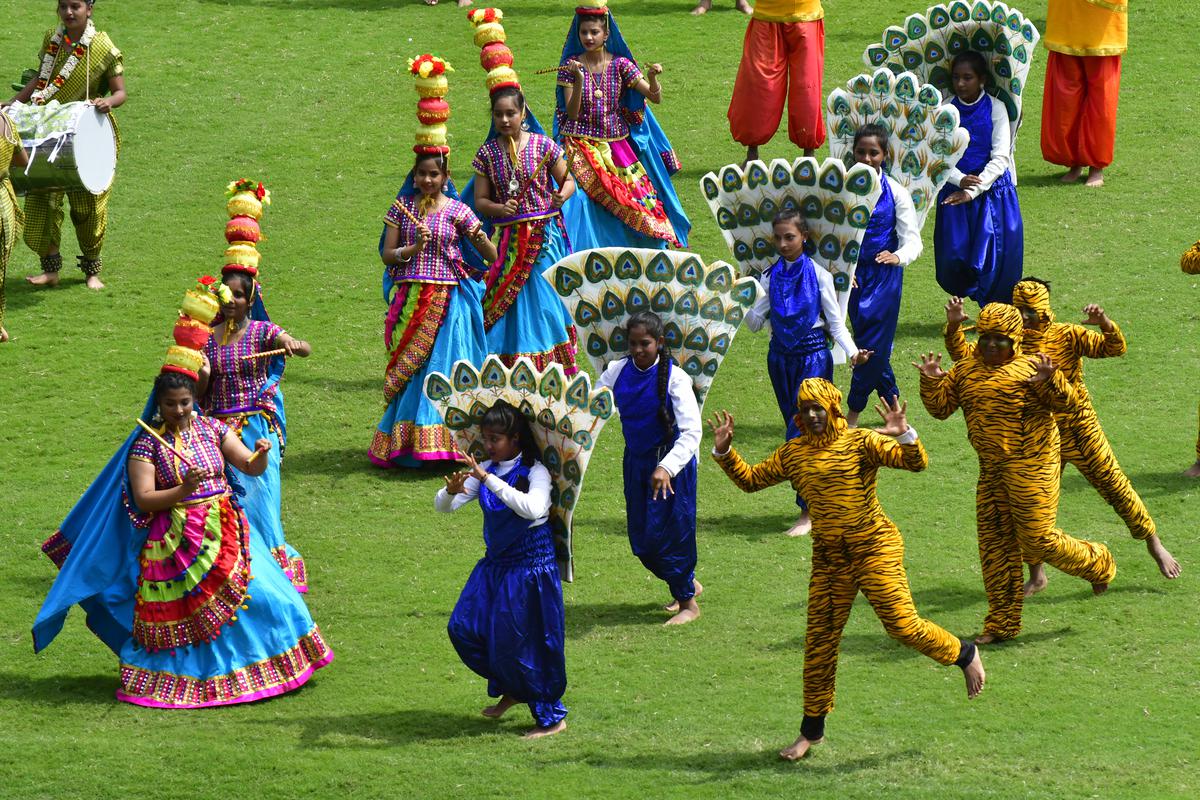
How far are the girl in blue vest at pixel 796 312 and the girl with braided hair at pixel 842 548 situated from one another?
7.39 feet

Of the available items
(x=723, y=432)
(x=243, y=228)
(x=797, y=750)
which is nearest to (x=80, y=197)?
A: (x=243, y=228)

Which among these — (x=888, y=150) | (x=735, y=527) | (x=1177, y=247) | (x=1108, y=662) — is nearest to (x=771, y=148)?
(x=1177, y=247)

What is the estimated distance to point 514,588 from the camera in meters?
9.23

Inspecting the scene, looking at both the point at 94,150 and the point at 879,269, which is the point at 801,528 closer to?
the point at 879,269

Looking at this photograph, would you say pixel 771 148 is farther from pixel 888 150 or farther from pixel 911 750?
pixel 911 750

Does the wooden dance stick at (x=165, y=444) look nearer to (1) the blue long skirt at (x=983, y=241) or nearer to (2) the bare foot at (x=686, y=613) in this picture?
(2) the bare foot at (x=686, y=613)

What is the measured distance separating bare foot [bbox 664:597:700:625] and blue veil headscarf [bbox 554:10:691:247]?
186 inches

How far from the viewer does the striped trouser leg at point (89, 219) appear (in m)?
15.3

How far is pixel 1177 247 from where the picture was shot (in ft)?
52.1

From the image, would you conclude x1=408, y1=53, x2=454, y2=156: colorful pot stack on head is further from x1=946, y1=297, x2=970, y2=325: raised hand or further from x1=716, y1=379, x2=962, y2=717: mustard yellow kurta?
x1=716, y1=379, x2=962, y2=717: mustard yellow kurta

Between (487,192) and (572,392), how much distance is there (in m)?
3.99

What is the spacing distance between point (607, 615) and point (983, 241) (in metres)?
4.77

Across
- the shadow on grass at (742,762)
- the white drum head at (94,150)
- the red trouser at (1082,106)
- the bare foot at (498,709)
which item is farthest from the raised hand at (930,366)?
the red trouser at (1082,106)

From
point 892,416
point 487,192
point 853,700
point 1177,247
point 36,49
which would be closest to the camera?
point 892,416
